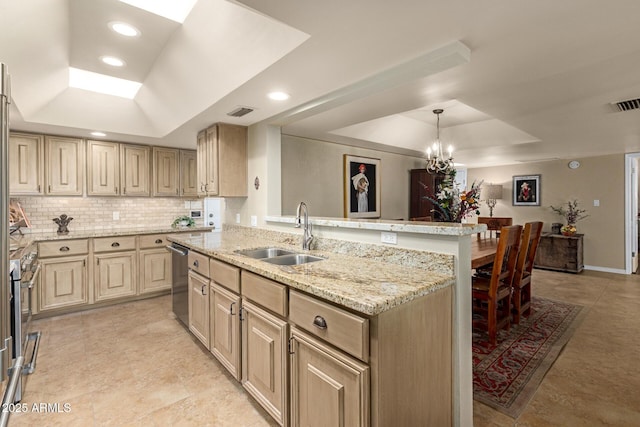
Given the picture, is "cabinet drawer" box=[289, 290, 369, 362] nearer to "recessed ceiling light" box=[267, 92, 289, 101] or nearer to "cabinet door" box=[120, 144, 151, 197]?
"recessed ceiling light" box=[267, 92, 289, 101]

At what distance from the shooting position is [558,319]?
3.47 metres

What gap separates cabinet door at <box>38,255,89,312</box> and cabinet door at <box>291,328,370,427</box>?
3418 mm

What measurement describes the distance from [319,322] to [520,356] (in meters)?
2.24

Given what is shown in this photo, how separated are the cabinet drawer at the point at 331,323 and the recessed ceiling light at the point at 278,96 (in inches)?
60.6

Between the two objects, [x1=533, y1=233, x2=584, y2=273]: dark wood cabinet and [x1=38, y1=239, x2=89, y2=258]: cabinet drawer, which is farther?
[x1=533, y1=233, x2=584, y2=273]: dark wood cabinet

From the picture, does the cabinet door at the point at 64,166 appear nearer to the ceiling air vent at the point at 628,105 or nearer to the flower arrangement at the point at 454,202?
the flower arrangement at the point at 454,202

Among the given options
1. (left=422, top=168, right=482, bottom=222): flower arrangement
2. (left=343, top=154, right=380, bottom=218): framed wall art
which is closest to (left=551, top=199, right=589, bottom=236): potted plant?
(left=343, top=154, right=380, bottom=218): framed wall art

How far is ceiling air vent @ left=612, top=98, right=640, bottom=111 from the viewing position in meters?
2.77

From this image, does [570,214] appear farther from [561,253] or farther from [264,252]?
[264,252]

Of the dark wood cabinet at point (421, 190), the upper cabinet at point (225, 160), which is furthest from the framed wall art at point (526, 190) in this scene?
the upper cabinet at point (225, 160)

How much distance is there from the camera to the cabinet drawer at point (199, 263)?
2563 mm

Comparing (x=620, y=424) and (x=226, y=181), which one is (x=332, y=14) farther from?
(x=620, y=424)

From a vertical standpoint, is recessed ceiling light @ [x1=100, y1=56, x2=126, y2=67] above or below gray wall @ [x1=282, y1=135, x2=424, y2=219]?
above

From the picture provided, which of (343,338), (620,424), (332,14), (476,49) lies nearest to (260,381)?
(343,338)
